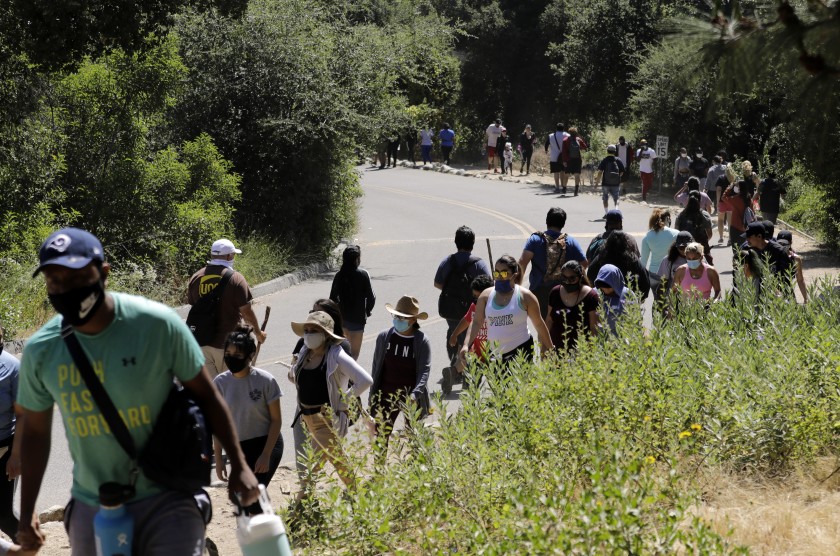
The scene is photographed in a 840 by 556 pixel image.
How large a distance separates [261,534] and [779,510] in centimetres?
309

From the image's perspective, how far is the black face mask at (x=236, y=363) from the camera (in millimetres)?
6867

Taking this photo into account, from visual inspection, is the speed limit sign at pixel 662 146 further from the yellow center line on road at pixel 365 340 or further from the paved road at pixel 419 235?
the yellow center line on road at pixel 365 340

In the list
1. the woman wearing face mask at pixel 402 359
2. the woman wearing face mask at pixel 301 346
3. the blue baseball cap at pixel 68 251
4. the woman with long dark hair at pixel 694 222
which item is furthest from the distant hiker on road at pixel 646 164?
the blue baseball cap at pixel 68 251

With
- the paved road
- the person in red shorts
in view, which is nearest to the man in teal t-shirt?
the paved road

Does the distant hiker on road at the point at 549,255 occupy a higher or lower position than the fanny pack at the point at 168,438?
lower

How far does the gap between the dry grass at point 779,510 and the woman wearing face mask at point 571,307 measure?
2816 mm

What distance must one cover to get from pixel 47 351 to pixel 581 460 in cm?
307

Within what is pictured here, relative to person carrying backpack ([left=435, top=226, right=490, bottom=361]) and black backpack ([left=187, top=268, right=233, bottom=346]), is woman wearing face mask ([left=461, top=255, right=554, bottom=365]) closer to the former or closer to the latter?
person carrying backpack ([left=435, top=226, right=490, bottom=361])

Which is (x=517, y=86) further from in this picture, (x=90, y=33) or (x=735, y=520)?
(x=735, y=520)

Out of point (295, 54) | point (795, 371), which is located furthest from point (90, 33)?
point (795, 371)

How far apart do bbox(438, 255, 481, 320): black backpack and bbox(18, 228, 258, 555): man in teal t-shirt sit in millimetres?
6689

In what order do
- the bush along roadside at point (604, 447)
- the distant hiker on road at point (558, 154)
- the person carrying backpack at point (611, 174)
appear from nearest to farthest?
the bush along roadside at point (604, 447) → the person carrying backpack at point (611, 174) → the distant hiker on road at point (558, 154)

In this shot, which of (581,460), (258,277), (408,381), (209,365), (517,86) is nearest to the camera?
(581,460)

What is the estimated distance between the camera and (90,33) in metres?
14.6
